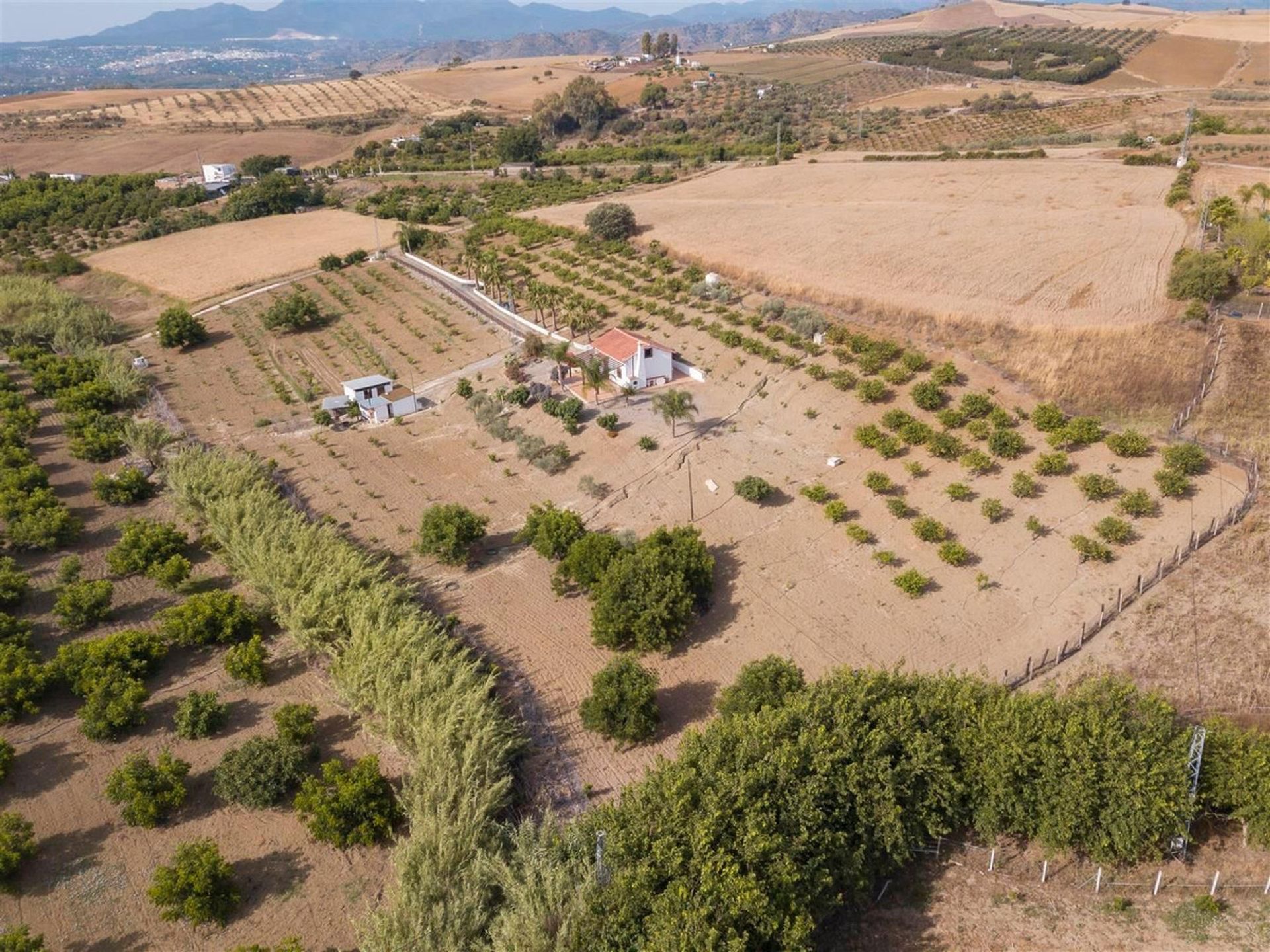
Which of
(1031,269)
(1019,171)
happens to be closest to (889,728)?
(1031,269)

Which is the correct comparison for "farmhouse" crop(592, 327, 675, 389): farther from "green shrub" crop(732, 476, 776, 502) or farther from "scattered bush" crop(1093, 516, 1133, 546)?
"scattered bush" crop(1093, 516, 1133, 546)

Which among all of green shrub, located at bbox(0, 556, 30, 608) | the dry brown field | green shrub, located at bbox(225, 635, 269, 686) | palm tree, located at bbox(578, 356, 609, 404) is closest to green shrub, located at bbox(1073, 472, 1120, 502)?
palm tree, located at bbox(578, 356, 609, 404)

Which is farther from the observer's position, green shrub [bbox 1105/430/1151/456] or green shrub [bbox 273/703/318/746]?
green shrub [bbox 1105/430/1151/456]

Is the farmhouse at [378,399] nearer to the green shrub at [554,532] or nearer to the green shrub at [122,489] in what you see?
the green shrub at [122,489]

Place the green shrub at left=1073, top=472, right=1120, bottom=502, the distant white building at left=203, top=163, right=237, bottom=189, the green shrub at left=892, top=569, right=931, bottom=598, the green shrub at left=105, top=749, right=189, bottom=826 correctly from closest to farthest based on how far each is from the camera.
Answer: the green shrub at left=105, top=749, right=189, bottom=826
the green shrub at left=892, top=569, right=931, bottom=598
the green shrub at left=1073, top=472, right=1120, bottom=502
the distant white building at left=203, top=163, right=237, bottom=189

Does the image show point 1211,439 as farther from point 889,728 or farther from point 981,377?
point 889,728

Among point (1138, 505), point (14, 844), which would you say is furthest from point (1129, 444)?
point (14, 844)
